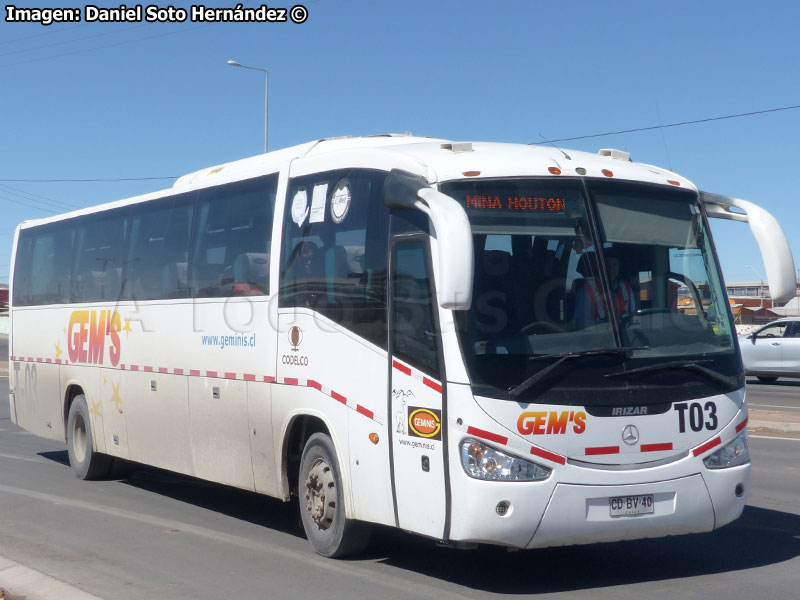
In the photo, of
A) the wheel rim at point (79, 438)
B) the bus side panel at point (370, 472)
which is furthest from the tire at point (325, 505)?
the wheel rim at point (79, 438)

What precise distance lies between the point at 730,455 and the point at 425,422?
2222 mm

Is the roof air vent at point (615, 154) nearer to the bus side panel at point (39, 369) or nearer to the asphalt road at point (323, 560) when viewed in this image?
the asphalt road at point (323, 560)

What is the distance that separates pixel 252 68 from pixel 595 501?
2625 centimetres

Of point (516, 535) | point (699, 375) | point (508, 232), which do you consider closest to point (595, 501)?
point (516, 535)

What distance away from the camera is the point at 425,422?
274 inches

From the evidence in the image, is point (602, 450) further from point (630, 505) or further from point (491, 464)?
point (491, 464)

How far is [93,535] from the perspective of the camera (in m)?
9.13

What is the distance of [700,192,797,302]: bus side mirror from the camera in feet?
24.4

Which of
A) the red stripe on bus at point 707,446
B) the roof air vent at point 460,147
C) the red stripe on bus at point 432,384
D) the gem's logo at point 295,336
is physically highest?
the roof air vent at point 460,147

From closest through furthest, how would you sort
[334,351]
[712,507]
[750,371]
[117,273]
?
[712,507] → [334,351] → [117,273] → [750,371]

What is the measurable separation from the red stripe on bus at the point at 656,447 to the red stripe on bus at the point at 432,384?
1426 mm

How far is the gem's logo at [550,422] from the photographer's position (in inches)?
264

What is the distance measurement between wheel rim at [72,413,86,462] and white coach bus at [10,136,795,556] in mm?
4167

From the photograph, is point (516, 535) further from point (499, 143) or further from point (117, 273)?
point (117, 273)
